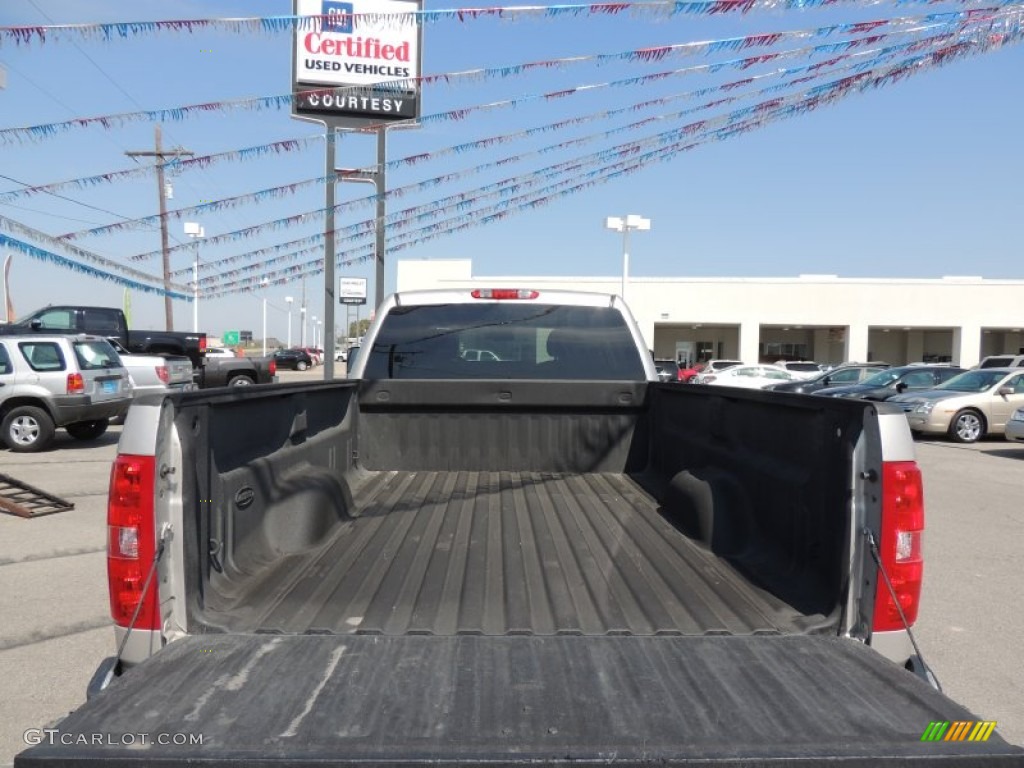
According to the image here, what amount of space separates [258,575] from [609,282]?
48.8 meters

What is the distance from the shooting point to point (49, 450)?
13.4 meters

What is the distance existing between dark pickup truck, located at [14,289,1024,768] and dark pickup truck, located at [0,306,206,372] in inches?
734

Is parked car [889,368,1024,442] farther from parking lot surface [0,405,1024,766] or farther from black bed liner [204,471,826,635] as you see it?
black bed liner [204,471,826,635]

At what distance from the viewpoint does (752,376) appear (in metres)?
29.1

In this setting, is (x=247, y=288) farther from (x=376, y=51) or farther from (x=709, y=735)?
(x=709, y=735)

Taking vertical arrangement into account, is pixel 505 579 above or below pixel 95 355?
below

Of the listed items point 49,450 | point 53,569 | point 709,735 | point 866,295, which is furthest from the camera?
point 866,295

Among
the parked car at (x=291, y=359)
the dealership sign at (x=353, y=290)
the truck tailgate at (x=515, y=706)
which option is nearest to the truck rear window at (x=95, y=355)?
the truck tailgate at (x=515, y=706)

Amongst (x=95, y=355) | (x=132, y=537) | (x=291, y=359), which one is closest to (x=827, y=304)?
(x=291, y=359)

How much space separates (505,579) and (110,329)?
73.1 ft

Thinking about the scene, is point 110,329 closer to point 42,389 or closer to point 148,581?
point 42,389

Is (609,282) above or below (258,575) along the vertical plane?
above

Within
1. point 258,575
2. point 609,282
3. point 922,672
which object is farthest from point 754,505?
point 609,282

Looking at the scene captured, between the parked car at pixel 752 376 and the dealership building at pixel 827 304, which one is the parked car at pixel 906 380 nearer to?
the parked car at pixel 752 376
